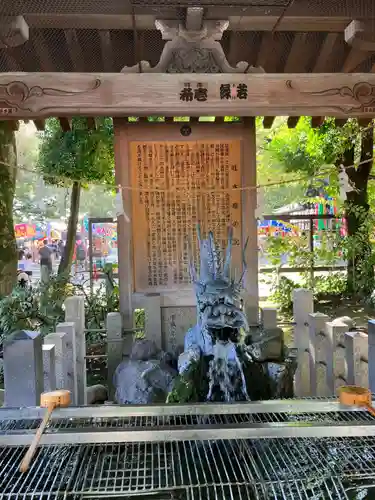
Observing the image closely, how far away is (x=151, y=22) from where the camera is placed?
12.5 ft

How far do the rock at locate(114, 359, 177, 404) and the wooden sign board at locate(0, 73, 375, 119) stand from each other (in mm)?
2598

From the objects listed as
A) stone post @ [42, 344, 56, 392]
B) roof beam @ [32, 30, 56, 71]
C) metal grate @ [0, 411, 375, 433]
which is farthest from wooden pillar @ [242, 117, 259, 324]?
metal grate @ [0, 411, 375, 433]

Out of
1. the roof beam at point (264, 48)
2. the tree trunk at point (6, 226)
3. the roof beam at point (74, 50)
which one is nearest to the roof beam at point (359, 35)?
the roof beam at point (264, 48)

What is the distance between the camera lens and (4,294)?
727cm

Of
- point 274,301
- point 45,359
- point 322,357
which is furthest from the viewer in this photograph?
point 274,301

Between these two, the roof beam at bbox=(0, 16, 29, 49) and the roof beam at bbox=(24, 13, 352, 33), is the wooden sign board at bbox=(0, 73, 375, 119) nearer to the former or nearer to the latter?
the roof beam at bbox=(0, 16, 29, 49)

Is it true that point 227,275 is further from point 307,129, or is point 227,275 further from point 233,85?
point 307,129

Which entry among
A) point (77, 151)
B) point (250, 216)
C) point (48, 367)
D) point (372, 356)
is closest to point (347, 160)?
point (250, 216)

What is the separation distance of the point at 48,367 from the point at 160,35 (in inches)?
128

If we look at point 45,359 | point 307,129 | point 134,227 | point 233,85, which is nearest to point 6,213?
point 134,227

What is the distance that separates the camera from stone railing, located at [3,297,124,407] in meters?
3.13

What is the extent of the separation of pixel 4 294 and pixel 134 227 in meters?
2.63

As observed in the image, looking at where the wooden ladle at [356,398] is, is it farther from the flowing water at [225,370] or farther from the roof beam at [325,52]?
the roof beam at [325,52]

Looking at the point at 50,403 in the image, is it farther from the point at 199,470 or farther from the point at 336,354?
the point at 336,354
